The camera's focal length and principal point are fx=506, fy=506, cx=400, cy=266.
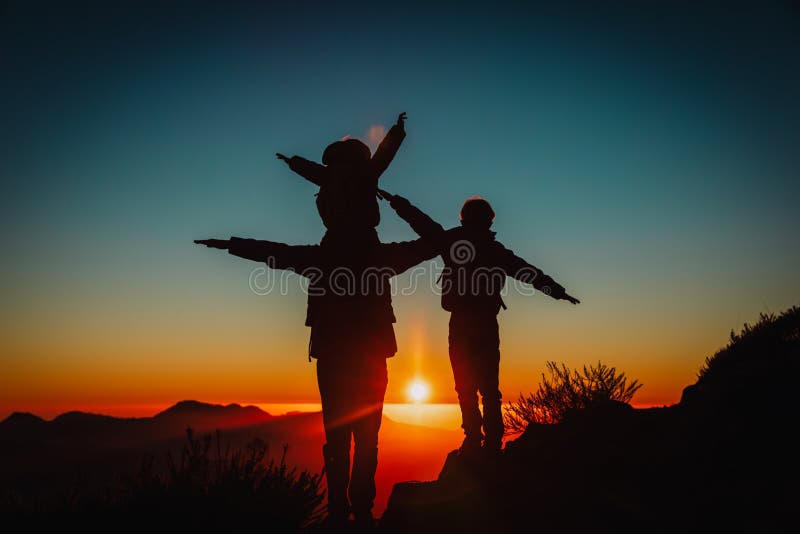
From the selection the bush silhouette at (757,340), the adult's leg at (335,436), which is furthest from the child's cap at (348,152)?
the bush silhouette at (757,340)

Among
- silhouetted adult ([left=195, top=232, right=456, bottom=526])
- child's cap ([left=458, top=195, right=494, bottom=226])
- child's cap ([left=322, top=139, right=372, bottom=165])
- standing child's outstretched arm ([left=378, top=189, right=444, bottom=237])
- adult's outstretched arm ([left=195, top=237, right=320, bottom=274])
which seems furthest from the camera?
child's cap ([left=458, top=195, right=494, bottom=226])

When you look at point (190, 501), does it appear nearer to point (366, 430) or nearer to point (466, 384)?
point (366, 430)

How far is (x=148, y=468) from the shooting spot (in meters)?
4.71

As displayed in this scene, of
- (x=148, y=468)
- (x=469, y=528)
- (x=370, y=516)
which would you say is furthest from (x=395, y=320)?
(x=148, y=468)

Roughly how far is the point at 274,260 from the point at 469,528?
10.9 feet

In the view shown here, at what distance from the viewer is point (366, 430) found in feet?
15.6

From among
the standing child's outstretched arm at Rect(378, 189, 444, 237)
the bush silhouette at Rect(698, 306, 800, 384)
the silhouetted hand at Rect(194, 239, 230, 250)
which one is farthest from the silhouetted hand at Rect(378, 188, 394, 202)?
the bush silhouette at Rect(698, 306, 800, 384)

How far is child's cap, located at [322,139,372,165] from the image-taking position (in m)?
5.26

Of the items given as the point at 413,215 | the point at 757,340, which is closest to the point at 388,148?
the point at 413,215

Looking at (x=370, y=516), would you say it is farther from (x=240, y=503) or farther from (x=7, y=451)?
(x=7, y=451)

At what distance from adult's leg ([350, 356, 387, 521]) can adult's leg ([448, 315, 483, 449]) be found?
2.14 meters

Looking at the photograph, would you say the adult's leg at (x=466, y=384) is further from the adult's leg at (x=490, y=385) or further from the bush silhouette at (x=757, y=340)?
the bush silhouette at (x=757, y=340)

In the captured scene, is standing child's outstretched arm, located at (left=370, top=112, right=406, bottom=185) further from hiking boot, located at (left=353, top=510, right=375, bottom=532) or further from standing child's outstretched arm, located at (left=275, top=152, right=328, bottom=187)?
hiking boot, located at (left=353, top=510, right=375, bottom=532)

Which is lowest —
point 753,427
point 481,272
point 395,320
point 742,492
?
point 742,492
